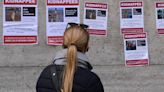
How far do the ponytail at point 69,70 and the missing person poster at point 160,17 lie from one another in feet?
10.7

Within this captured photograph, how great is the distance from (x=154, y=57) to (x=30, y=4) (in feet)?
5.57

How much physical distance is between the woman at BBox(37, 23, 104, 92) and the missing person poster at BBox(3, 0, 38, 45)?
2950mm

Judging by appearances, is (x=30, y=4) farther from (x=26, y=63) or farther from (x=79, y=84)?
(x=79, y=84)

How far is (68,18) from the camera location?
6133mm

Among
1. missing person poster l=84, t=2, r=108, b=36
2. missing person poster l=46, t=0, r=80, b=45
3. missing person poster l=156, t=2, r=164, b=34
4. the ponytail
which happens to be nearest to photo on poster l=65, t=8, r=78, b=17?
missing person poster l=46, t=0, r=80, b=45

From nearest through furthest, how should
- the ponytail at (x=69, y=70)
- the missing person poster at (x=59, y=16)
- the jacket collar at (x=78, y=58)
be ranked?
the ponytail at (x=69, y=70) < the jacket collar at (x=78, y=58) < the missing person poster at (x=59, y=16)

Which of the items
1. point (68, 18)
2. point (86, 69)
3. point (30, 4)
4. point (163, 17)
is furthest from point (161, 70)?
point (86, 69)

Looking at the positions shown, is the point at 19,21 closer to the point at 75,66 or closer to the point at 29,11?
the point at 29,11

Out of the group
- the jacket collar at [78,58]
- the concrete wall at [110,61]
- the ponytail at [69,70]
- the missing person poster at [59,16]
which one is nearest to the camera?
the ponytail at [69,70]

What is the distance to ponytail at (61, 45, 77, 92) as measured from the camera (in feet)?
10.1

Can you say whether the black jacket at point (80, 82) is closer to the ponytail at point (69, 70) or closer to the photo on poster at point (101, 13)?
the ponytail at point (69, 70)

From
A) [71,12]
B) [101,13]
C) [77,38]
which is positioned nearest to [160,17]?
[101,13]

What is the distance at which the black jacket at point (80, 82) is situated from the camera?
122 inches

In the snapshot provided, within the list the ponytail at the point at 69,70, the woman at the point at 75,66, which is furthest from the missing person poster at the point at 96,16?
the ponytail at the point at 69,70
